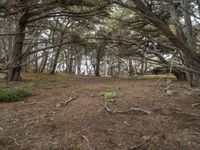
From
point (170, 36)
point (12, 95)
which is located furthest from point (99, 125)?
point (12, 95)

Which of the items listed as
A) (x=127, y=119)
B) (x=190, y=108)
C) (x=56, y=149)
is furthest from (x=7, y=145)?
(x=190, y=108)

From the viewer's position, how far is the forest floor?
4.04m

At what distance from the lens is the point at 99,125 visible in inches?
181

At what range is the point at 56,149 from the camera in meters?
3.89

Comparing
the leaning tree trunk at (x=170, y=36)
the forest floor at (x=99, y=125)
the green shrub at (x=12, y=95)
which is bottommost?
the forest floor at (x=99, y=125)

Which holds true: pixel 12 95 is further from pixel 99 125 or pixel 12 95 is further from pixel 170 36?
pixel 170 36

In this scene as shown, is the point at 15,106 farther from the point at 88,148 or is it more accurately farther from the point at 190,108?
the point at 190,108

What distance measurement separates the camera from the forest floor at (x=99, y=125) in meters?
4.04

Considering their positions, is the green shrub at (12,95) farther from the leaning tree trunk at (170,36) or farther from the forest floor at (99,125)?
the leaning tree trunk at (170,36)

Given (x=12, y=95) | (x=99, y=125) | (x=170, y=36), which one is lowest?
(x=99, y=125)

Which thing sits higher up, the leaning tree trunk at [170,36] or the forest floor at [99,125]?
the leaning tree trunk at [170,36]

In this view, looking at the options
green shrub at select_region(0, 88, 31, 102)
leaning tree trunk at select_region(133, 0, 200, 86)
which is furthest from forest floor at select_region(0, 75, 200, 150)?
leaning tree trunk at select_region(133, 0, 200, 86)

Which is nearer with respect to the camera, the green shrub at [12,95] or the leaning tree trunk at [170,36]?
the leaning tree trunk at [170,36]

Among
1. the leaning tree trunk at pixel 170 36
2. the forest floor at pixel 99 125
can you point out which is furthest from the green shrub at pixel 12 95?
the leaning tree trunk at pixel 170 36
